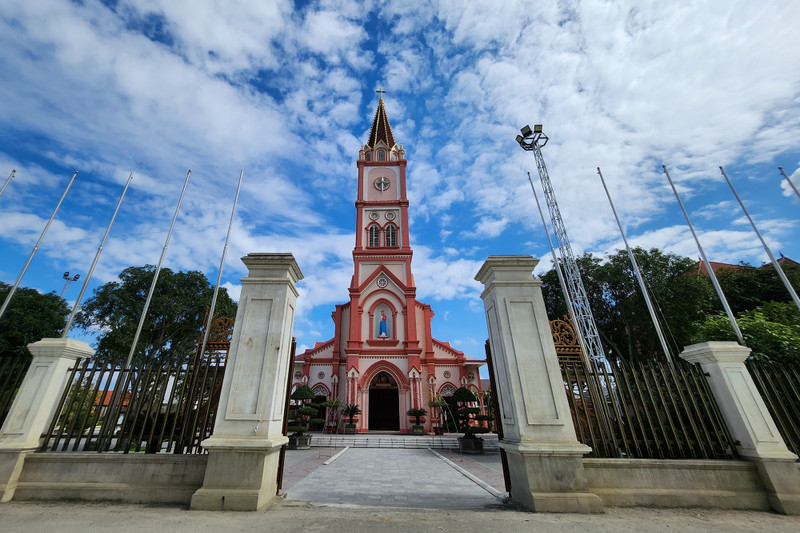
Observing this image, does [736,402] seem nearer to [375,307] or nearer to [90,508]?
[90,508]

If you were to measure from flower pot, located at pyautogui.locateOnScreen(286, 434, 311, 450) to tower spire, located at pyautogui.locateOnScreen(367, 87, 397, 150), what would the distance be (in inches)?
897

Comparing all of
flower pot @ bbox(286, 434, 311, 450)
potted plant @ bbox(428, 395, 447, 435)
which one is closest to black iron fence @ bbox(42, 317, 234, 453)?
flower pot @ bbox(286, 434, 311, 450)

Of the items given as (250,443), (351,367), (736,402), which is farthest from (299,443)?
(736,402)

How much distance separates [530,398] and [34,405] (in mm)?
6425

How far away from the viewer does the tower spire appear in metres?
29.4

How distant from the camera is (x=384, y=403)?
824 inches

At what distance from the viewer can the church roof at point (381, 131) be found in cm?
2950

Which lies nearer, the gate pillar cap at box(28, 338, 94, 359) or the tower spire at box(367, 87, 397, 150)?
the gate pillar cap at box(28, 338, 94, 359)

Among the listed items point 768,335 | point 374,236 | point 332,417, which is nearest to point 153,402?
point 768,335

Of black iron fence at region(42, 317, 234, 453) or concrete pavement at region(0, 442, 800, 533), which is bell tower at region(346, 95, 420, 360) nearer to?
black iron fence at region(42, 317, 234, 453)

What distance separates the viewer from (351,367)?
20625 mm

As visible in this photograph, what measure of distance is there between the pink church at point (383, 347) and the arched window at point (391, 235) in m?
0.07

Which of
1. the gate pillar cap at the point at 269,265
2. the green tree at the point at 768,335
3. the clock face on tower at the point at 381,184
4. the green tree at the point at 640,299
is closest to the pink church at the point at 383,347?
the clock face on tower at the point at 381,184

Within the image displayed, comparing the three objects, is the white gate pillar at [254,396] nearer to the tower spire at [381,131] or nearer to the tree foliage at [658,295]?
the tree foliage at [658,295]
